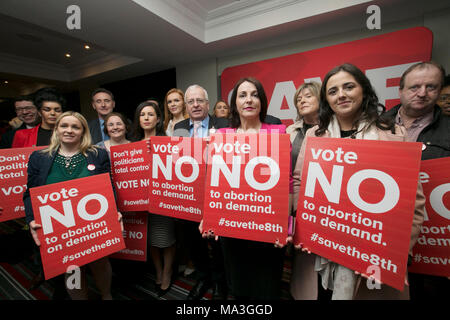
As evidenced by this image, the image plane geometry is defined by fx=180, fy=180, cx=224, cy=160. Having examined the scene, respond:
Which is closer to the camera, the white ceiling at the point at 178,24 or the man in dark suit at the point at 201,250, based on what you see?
the man in dark suit at the point at 201,250

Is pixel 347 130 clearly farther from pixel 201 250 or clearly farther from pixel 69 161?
pixel 69 161

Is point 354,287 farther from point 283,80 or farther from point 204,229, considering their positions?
point 283,80

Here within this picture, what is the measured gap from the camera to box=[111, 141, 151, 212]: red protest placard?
1.65 meters

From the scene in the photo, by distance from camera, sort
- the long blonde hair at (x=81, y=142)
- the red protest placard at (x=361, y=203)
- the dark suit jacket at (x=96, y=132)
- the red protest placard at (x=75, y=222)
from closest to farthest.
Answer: the red protest placard at (x=361, y=203)
the red protest placard at (x=75, y=222)
the long blonde hair at (x=81, y=142)
the dark suit jacket at (x=96, y=132)

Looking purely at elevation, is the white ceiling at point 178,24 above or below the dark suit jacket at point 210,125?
above

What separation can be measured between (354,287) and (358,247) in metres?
0.25

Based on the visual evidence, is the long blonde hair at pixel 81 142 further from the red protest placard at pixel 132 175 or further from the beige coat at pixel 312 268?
the beige coat at pixel 312 268

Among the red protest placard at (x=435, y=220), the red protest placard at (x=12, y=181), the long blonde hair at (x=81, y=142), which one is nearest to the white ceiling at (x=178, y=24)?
the long blonde hair at (x=81, y=142)

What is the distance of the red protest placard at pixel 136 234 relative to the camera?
1860 millimetres

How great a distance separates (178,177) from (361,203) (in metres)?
1.23

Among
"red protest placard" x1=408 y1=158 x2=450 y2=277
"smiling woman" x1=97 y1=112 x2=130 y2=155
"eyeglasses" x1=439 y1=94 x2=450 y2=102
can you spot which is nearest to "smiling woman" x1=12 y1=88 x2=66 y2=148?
"smiling woman" x1=97 y1=112 x2=130 y2=155

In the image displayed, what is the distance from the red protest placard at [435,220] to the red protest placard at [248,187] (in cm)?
93

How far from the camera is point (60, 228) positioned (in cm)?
126

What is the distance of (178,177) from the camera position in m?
1.50
